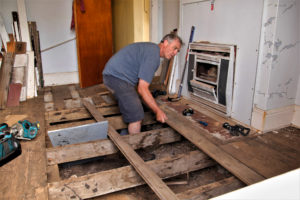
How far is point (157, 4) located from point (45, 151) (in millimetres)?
3011

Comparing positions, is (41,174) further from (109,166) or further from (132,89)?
(132,89)

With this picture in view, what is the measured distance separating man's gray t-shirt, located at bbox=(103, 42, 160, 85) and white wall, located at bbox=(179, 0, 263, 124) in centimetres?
80

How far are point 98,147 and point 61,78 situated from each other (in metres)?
2.73

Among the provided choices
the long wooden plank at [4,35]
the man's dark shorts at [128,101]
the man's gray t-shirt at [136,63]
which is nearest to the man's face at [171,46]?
the man's gray t-shirt at [136,63]

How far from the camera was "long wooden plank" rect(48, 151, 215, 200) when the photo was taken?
140 centimetres

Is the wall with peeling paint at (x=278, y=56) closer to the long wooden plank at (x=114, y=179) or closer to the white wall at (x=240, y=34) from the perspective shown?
the white wall at (x=240, y=34)

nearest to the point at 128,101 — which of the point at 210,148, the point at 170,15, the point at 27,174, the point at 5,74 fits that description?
the point at 210,148

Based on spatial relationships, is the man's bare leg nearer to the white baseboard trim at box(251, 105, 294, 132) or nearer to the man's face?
the man's face

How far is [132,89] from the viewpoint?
236cm

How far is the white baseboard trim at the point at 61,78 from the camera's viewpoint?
4203mm

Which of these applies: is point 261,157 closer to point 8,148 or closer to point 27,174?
point 27,174

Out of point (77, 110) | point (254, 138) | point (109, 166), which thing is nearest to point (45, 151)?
point (109, 166)

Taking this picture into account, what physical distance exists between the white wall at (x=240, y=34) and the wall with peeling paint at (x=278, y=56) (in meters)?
0.08

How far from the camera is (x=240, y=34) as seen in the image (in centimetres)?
233
